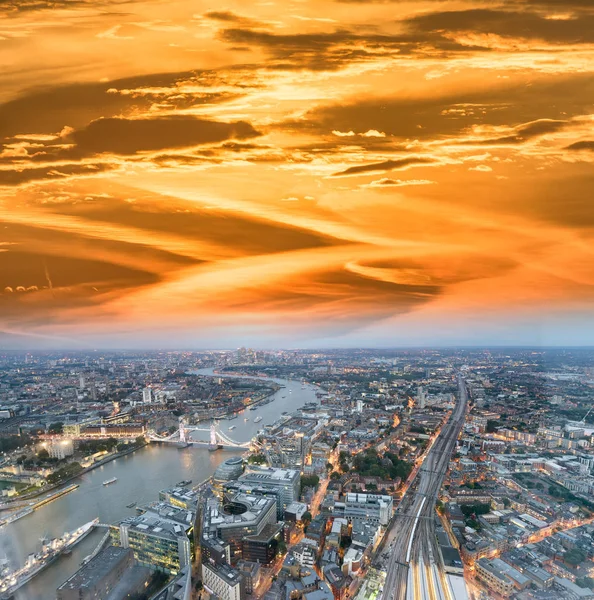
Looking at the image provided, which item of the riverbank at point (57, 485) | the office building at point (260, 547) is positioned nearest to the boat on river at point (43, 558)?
the riverbank at point (57, 485)

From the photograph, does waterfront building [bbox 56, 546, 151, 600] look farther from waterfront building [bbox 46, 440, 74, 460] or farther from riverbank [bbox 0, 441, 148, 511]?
waterfront building [bbox 46, 440, 74, 460]

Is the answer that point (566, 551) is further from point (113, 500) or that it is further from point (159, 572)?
point (113, 500)

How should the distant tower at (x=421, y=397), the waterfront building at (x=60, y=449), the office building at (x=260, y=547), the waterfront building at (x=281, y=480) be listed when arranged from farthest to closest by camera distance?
the distant tower at (x=421, y=397) < the waterfront building at (x=60, y=449) < the waterfront building at (x=281, y=480) < the office building at (x=260, y=547)

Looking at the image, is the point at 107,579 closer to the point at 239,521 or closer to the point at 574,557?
the point at 239,521

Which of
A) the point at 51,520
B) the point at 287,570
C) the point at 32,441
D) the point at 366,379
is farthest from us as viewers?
the point at 366,379

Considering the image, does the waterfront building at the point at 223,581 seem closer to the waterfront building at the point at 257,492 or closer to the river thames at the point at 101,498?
the river thames at the point at 101,498

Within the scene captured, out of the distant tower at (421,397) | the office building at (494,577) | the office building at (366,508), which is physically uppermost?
the office building at (494,577)

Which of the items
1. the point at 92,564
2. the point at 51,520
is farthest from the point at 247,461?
the point at 92,564
